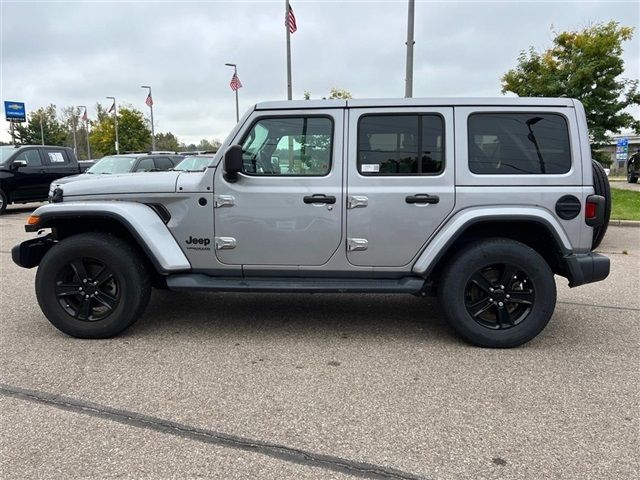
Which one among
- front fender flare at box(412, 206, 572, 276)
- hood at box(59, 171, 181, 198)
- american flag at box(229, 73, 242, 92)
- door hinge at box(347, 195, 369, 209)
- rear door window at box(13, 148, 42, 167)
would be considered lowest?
front fender flare at box(412, 206, 572, 276)

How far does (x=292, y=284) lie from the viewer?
3.95 m

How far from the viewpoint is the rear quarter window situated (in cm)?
377

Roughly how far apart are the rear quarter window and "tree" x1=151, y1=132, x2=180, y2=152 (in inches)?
2679

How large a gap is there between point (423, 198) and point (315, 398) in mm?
1686

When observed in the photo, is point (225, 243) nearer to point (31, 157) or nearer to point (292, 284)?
point (292, 284)

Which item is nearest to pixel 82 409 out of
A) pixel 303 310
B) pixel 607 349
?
pixel 303 310

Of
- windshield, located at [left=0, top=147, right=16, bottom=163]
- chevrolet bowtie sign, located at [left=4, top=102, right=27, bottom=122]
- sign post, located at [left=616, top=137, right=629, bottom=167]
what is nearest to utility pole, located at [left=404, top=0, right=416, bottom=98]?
windshield, located at [left=0, top=147, right=16, bottom=163]

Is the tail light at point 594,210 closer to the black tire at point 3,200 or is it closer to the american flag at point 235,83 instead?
the black tire at point 3,200

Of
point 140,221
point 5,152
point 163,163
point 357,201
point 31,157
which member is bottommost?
point 140,221

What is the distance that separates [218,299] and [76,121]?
2775 inches

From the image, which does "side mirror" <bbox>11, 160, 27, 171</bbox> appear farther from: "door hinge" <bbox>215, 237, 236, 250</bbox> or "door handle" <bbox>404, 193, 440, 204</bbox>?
"door handle" <bbox>404, 193, 440, 204</bbox>

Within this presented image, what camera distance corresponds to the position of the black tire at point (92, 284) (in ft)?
12.9

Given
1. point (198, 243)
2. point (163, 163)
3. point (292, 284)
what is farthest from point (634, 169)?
point (198, 243)

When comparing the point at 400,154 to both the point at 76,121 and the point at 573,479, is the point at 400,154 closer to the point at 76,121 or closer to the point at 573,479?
the point at 573,479
